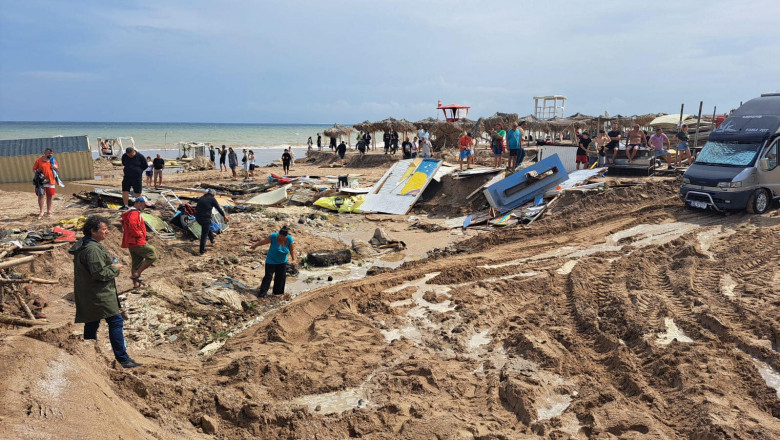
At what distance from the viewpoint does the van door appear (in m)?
11.5

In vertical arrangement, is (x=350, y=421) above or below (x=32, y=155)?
below

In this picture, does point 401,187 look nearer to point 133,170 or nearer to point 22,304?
point 133,170

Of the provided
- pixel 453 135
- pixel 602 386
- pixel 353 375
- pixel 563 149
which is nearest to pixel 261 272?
pixel 353 375

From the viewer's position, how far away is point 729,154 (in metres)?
12.1

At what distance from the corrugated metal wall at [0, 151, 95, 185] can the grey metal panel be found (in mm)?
216

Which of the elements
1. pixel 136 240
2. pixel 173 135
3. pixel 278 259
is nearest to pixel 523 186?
pixel 278 259

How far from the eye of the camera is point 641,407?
4.91 metres

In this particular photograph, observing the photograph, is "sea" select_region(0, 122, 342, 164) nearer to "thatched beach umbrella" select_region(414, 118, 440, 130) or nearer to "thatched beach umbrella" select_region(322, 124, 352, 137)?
"thatched beach umbrella" select_region(322, 124, 352, 137)

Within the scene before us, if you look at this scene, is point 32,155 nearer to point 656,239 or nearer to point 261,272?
point 261,272

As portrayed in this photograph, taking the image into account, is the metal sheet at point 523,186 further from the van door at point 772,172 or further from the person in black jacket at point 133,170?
the person in black jacket at point 133,170

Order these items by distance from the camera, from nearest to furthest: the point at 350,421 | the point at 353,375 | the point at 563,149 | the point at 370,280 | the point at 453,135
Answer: the point at 350,421 < the point at 353,375 < the point at 370,280 < the point at 563,149 < the point at 453,135

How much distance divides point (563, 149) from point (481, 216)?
5232 millimetres

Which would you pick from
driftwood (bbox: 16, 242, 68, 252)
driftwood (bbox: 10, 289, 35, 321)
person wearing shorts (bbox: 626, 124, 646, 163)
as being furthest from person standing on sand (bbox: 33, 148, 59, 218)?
person wearing shorts (bbox: 626, 124, 646, 163)

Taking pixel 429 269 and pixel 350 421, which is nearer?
pixel 350 421
